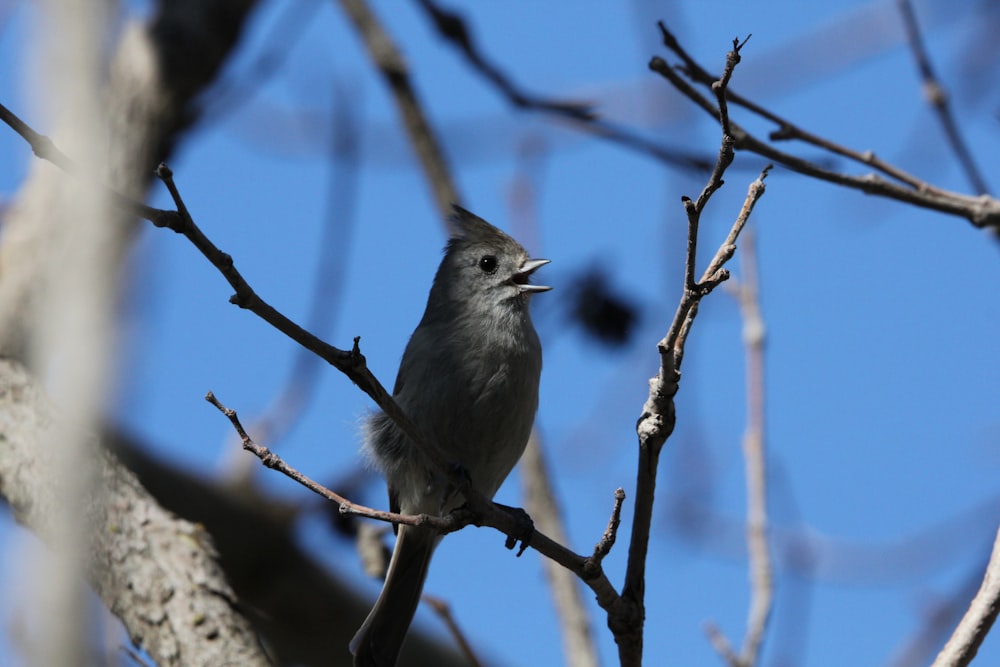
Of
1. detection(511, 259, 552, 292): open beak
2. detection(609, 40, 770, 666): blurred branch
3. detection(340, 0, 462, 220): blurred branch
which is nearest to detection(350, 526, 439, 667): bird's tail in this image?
detection(511, 259, 552, 292): open beak

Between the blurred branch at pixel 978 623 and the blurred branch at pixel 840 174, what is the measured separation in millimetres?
1078

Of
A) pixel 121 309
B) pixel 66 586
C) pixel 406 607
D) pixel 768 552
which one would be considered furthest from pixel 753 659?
Result: pixel 121 309

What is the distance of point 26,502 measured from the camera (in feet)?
11.1

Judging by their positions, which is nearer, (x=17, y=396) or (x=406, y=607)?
(x=17, y=396)

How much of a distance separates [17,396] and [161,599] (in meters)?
0.89

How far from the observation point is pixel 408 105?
200 inches

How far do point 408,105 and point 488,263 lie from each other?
49.3 inches

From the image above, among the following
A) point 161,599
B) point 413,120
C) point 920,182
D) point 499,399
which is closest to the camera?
point 920,182

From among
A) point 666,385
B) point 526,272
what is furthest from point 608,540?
point 526,272

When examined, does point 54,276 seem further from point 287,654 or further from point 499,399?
point 287,654

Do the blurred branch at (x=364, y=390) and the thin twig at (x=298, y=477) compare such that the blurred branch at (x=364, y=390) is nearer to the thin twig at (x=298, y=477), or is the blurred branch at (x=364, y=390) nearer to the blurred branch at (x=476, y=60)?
the thin twig at (x=298, y=477)

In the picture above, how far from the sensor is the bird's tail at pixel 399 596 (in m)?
3.74

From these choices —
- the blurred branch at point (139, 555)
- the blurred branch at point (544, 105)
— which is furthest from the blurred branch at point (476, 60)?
the blurred branch at point (139, 555)

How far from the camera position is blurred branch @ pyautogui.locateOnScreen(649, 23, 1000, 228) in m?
2.74
